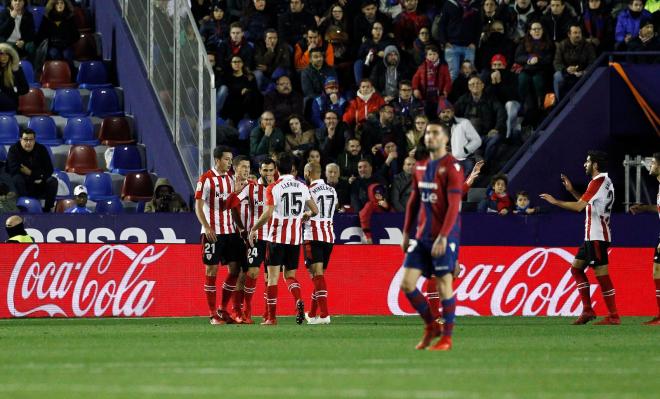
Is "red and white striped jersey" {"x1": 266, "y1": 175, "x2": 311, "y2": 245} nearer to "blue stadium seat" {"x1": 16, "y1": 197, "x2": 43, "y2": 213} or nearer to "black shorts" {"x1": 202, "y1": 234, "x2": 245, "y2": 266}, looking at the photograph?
"black shorts" {"x1": 202, "y1": 234, "x2": 245, "y2": 266}

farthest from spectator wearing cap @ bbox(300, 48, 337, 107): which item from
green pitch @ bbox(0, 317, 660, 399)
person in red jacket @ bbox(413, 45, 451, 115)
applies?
green pitch @ bbox(0, 317, 660, 399)

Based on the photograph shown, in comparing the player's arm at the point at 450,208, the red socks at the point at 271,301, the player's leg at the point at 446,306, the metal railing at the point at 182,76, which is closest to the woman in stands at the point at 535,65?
the metal railing at the point at 182,76

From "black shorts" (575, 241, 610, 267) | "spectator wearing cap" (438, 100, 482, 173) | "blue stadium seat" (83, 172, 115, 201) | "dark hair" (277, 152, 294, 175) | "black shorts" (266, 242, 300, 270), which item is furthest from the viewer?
"blue stadium seat" (83, 172, 115, 201)

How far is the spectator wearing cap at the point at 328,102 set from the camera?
24.9 meters

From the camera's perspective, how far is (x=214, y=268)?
18.3 metres

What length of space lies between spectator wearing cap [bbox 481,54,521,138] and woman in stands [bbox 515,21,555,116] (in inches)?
5.5

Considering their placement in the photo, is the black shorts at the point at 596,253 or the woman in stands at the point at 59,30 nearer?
the black shorts at the point at 596,253

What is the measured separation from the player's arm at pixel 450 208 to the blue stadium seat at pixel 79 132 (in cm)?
1343

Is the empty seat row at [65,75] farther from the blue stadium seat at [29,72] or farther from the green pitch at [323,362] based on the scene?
the green pitch at [323,362]

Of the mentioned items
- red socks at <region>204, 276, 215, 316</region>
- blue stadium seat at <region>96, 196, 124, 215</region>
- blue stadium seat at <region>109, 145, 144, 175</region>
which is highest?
blue stadium seat at <region>109, 145, 144, 175</region>

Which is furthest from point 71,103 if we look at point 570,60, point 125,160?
point 570,60

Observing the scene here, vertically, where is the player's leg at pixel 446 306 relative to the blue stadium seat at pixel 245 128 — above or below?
below

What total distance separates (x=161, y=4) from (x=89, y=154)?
9.43ft

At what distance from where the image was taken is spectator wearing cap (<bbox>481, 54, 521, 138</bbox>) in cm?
2420
